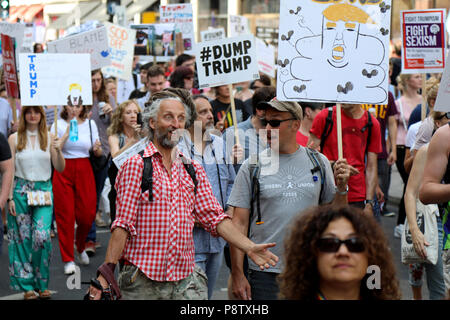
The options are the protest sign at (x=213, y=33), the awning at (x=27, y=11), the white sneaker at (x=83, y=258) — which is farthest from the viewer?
the awning at (x=27, y=11)

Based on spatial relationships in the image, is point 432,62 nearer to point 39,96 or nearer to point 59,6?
point 39,96

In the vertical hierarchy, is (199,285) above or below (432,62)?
below

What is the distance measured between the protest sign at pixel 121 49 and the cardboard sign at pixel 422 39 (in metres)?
4.99

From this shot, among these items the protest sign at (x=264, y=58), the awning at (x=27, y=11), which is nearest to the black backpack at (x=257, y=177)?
the protest sign at (x=264, y=58)

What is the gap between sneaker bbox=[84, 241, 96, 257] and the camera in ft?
32.0

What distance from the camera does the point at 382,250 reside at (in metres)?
3.32

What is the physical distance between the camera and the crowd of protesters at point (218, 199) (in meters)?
3.33

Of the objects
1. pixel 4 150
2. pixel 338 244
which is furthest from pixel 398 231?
pixel 338 244

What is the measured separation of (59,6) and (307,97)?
4273 centimetres

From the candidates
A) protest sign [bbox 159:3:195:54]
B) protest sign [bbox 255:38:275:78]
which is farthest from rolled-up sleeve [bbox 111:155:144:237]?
protest sign [bbox 159:3:195:54]

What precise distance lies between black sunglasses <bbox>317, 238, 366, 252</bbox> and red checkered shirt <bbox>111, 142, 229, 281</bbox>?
150 centimetres

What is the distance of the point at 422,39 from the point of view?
870 cm

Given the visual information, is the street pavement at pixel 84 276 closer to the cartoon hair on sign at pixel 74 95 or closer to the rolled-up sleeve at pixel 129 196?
the cartoon hair on sign at pixel 74 95
